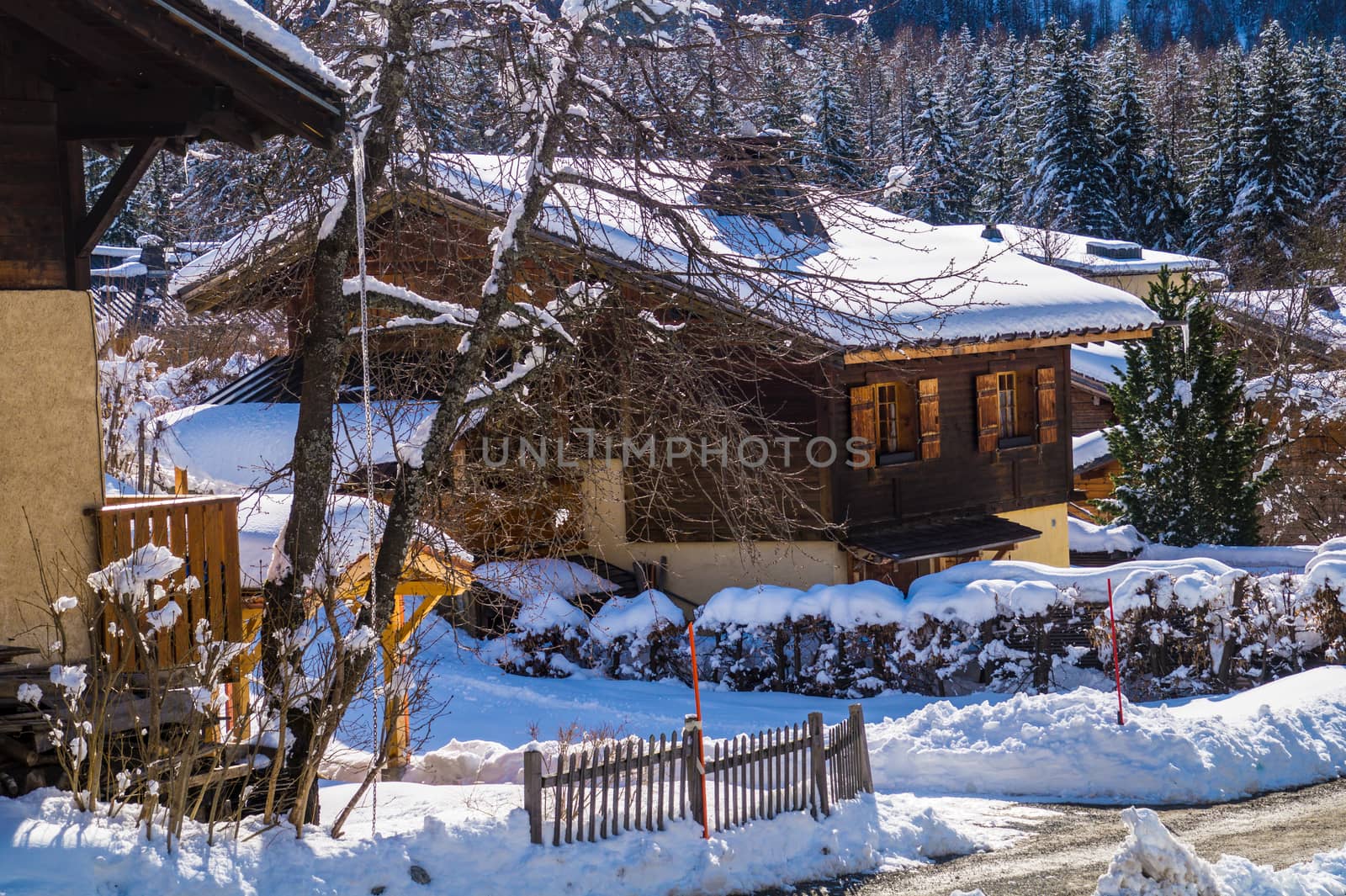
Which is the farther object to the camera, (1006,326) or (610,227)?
(1006,326)

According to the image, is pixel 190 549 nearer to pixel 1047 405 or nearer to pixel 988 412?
pixel 988 412

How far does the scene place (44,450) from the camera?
7.92 m

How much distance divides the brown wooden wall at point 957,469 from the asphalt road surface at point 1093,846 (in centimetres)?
916

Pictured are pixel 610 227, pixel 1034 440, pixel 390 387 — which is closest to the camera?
pixel 390 387

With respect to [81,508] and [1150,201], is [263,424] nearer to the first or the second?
[81,508]

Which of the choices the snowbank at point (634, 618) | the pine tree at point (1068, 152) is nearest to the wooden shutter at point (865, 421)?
the snowbank at point (634, 618)

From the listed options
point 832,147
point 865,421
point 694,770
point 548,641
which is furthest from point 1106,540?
point 694,770

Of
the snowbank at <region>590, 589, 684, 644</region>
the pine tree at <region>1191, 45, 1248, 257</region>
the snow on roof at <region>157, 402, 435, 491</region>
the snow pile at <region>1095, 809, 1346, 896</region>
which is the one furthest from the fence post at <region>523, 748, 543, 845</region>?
the pine tree at <region>1191, 45, 1248, 257</region>

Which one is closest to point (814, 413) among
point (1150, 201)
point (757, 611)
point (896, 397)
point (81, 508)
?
point (896, 397)

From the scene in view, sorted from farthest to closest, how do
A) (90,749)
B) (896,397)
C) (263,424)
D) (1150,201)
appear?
(1150,201)
(896,397)
(263,424)
(90,749)

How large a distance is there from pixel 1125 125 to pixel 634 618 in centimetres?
4878

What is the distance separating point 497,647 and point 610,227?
23.5 feet

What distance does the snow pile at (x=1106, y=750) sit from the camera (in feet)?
41.4

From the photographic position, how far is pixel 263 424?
733 inches
